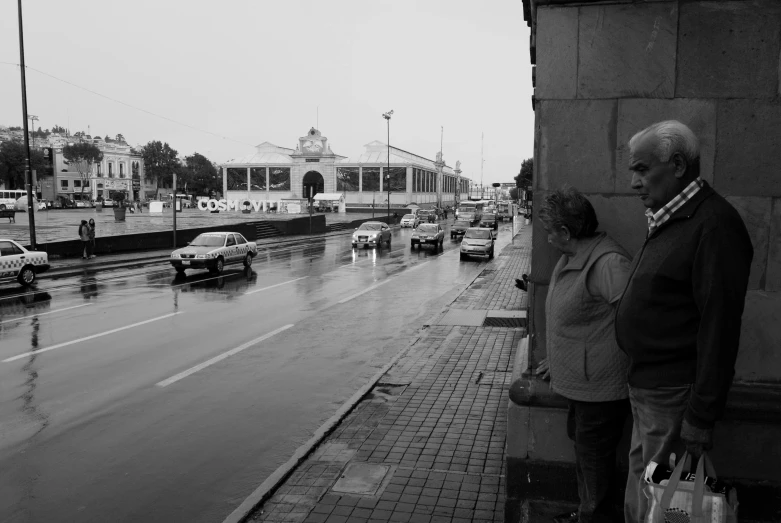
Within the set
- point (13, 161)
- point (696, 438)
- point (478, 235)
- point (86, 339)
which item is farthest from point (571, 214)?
point (13, 161)

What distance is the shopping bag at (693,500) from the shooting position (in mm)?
2750

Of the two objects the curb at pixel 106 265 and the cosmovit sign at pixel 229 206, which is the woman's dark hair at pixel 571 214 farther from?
the cosmovit sign at pixel 229 206

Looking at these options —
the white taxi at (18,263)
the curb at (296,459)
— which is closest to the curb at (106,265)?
the white taxi at (18,263)

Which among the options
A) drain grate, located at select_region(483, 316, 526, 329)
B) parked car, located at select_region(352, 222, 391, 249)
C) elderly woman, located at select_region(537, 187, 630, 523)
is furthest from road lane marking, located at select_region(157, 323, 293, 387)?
parked car, located at select_region(352, 222, 391, 249)

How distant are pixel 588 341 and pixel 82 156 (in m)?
124

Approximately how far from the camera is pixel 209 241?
2469 centimetres

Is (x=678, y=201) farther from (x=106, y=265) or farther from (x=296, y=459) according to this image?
(x=106, y=265)

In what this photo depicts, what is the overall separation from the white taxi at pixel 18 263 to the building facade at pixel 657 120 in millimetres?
18982

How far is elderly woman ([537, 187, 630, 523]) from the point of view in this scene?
371cm

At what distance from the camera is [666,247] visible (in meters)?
3.02

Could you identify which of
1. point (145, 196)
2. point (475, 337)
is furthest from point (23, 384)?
point (145, 196)

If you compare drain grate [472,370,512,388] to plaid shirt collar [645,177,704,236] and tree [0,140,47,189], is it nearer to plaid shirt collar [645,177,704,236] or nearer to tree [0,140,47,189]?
plaid shirt collar [645,177,704,236]

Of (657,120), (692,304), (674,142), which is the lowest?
(692,304)

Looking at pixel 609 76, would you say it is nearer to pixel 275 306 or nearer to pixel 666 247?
pixel 666 247
